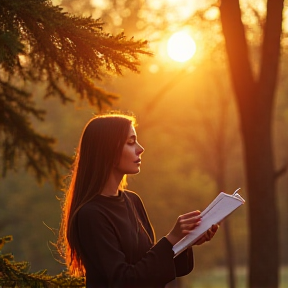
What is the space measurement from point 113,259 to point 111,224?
0.57ft

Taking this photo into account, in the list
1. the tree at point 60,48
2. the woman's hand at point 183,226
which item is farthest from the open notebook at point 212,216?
the tree at point 60,48

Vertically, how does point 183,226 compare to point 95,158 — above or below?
below

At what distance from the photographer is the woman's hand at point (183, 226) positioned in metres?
3.34

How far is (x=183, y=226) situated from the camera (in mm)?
3336

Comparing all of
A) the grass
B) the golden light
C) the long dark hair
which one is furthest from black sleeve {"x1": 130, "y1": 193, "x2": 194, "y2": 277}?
the grass

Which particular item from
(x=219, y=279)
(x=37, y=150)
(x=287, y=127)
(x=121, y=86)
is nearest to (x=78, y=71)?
(x=37, y=150)

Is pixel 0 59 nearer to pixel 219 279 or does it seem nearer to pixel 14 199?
pixel 14 199

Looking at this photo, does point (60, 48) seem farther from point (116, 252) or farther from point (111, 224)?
point (116, 252)

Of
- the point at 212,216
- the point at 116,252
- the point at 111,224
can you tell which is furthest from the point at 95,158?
the point at 212,216

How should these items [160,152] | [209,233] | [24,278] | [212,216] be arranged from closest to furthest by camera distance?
[212,216] → [209,233] → [24,278] → [160,152]

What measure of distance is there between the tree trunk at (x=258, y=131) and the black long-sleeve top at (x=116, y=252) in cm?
799

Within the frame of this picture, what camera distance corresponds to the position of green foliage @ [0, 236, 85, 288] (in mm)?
4422

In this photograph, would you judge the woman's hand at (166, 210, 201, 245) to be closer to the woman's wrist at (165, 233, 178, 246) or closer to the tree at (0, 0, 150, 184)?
the woman's wrist at (165, 233, 178, 246)

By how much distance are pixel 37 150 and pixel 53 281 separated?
199 centimetres
